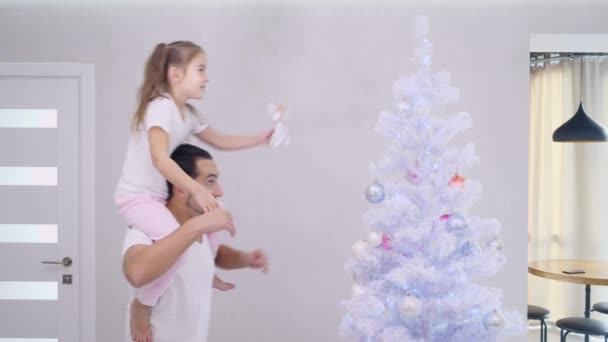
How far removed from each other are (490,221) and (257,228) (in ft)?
3.84

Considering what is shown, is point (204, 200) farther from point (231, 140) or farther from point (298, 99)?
point (298, 99)

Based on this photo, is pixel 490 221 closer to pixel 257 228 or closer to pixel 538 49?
pixel 257 228

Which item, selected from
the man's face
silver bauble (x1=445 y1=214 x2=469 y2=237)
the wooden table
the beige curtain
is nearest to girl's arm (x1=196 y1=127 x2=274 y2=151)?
the man's face

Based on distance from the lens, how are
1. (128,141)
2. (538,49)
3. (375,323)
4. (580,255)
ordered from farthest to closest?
(580,255), (538,49), (128,141), (375,323)

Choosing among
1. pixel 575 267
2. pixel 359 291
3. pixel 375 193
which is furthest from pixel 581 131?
pixel 359 291

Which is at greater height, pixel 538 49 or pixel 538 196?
pixel 538 49

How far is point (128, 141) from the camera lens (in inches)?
102

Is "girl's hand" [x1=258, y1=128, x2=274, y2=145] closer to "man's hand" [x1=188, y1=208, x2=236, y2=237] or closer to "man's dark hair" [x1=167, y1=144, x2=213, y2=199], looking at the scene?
"man's dark hair" [x1=167, y1=144, x2=213, y2=199]

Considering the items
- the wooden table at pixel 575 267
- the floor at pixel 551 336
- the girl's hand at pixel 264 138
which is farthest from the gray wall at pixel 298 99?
the floor at pixel 551 336

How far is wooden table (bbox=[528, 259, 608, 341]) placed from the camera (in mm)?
3142

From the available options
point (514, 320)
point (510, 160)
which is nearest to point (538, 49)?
point (510, 160)

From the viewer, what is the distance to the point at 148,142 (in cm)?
249

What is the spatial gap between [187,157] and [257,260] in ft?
2.13

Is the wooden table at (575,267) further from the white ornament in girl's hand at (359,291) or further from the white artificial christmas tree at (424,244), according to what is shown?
the white ornament in girl's hand at (359,291)
